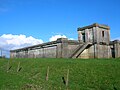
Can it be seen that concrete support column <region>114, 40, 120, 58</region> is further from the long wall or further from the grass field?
the grass field

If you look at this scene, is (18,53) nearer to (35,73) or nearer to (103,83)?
(35,73)

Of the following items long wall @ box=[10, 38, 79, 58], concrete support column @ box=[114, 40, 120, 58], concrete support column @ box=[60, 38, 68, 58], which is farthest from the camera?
concrete support column @ box=[114, 40, 120, 58]

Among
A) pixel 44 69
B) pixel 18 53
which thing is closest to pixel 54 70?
pixel 44 69

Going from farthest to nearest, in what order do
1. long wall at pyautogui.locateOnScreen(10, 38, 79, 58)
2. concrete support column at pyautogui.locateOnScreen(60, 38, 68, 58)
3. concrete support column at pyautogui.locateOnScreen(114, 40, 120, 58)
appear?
concrete support column at pyautogui.locateOnScreen(114, 40, 120, 58)
long wall at pyautogui.locateOnScreen(10, 38, 79, 58)
concrete support column at pyautogui.locateOnScreen(60, 38, 68, 58)

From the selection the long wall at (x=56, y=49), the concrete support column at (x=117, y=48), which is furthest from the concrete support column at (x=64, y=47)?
the concrete support column at (x=117, y=48)

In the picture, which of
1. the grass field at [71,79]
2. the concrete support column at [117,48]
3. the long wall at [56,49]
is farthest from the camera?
the concrete support column at [117,48]

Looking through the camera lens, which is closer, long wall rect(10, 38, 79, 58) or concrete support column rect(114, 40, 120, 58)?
long wall rect(10, 38, 79, 58)

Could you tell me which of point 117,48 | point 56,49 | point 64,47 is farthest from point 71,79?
point 117,48

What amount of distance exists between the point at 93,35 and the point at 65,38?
29.6 ft

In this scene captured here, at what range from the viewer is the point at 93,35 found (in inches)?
2244

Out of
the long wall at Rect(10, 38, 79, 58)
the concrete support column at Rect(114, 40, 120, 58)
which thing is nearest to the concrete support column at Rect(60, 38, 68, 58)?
the long wall at Rect(10, 38, 79, 58)

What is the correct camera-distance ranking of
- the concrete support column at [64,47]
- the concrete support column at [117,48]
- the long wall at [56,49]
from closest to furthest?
1. the concrete support column at [64,47]
2. the long wall at [56,49]
3. the concrete support column at [117,48]

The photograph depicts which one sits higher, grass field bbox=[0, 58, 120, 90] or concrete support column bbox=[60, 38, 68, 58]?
concrete support column bbox=[60, 38, 68, 58]

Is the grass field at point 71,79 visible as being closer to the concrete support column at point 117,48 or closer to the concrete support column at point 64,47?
the concrete support column at point 64,47
